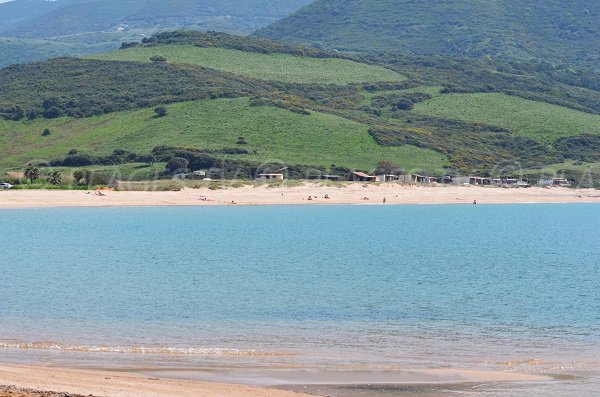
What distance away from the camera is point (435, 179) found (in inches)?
3597

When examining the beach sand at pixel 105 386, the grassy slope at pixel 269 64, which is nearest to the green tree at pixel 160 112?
the grassy slope at pixel 269 64

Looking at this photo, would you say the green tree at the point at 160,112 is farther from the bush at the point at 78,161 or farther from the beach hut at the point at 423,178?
the beach hut at the point at 423,178

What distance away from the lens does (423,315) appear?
26594mm

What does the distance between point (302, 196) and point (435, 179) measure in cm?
1785

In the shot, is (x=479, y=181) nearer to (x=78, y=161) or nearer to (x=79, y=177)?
(x=78, y=161)

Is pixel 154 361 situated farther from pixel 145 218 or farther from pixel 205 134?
pixel 205 134

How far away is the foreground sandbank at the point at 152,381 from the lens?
16062 millimetres

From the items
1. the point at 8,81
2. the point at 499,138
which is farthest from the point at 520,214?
the point at 8,81

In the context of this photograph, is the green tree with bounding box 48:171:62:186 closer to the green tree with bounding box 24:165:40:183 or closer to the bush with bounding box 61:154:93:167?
the green tree with bounding box 24:165:40:183

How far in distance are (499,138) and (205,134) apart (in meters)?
36.7

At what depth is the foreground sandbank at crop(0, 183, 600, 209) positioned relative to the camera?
69375mm

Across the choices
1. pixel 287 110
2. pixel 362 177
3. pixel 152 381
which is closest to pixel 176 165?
pixel 362 177

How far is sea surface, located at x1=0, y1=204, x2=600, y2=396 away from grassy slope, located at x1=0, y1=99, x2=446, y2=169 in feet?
124

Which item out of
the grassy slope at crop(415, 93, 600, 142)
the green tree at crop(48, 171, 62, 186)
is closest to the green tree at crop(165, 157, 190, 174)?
the green tree at crop(48, 171, 62, 186)
